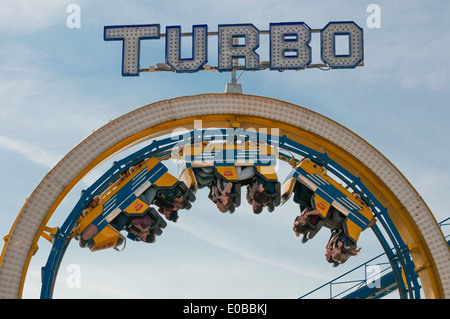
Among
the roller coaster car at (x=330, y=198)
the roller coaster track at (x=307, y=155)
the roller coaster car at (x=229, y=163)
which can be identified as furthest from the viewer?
the roller coaster car at (x=330, y=198)

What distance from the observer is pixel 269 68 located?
21906 millimetres

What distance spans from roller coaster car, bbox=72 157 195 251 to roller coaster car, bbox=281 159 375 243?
271cm

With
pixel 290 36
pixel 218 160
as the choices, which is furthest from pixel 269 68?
pixel 218 160

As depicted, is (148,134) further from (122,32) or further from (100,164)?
(122,32)

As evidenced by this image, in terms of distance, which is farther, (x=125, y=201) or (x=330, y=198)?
(x=330, y=198)

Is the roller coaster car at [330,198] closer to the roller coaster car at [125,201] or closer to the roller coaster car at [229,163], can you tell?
the roller coaster car at [229,163]

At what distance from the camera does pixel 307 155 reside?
21641mm

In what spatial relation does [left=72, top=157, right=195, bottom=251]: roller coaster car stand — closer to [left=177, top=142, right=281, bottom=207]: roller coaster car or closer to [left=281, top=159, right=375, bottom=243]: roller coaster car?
[left=177, top=142, right=281, bottom=207]: roller coaster car

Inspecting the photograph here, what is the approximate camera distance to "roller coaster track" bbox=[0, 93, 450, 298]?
20484 millimetres

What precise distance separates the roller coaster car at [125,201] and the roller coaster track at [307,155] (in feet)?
1.92

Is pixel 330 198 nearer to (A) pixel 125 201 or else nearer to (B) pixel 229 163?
(B) pixel 229 163

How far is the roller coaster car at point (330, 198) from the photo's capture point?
21.5 meters

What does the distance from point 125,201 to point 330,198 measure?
4.70m


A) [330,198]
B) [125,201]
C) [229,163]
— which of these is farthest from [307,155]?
[125,201]
